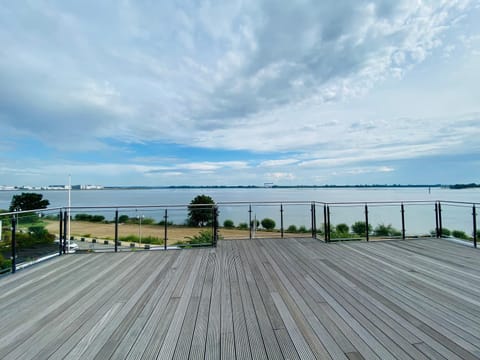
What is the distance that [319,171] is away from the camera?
23969 millimetres

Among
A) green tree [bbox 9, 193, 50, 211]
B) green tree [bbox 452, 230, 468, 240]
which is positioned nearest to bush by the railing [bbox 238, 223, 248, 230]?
green tree [bbox 452, 230, 468, 240]

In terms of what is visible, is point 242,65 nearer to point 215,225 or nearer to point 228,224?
point 215,225

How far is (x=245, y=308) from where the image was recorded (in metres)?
1.89

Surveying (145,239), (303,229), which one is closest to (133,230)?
(145,239)

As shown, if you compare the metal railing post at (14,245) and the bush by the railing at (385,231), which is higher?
the metal railing post at (14,245)

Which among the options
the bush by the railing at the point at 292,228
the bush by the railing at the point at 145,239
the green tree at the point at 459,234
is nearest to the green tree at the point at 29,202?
the bush by the railing at the point at 145,239

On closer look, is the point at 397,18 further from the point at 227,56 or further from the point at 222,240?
the point at 222,240

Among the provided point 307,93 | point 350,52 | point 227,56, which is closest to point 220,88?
point 227,56

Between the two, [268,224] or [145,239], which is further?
[268,224]

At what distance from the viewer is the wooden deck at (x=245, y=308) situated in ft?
4.49

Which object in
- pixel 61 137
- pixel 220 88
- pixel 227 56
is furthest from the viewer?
pixel 61 137

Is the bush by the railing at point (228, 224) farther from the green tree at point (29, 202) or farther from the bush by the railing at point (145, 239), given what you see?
the green tree at point (29, 202)

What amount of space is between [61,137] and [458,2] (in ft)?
54.9

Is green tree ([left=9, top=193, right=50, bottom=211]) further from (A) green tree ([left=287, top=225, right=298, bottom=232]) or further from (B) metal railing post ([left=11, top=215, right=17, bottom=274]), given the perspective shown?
(A) green tree ([left=287, top=225, right=298, bottom=232])
